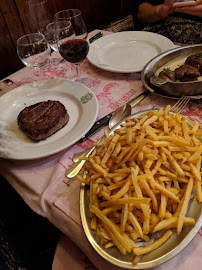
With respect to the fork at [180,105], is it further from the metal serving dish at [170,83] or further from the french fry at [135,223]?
the french fry at [135,223]

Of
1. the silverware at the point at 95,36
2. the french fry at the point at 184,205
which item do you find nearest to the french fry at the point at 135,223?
the french fry at the point at 184,205

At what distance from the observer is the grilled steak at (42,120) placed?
3.49 ft

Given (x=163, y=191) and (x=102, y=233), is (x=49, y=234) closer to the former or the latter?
(x=102, y=233)

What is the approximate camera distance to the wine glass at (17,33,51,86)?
1.37 metres

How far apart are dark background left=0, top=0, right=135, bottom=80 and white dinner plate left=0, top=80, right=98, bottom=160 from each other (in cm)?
100

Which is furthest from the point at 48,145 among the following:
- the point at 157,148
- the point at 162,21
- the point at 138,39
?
the point at 162,21

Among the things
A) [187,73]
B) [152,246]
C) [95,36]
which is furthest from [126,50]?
[152,246]

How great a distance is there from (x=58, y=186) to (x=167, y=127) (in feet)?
1.59

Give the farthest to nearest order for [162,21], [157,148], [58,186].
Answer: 1. [162,21]
2. [58,186]
3. [157,148]

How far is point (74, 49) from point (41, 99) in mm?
365

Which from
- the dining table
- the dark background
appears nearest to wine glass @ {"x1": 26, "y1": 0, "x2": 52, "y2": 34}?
the dark background

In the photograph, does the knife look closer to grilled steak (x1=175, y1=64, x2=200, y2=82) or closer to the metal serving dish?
the metal serving dish

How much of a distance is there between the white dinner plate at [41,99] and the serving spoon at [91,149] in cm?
8

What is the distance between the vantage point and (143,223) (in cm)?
66
